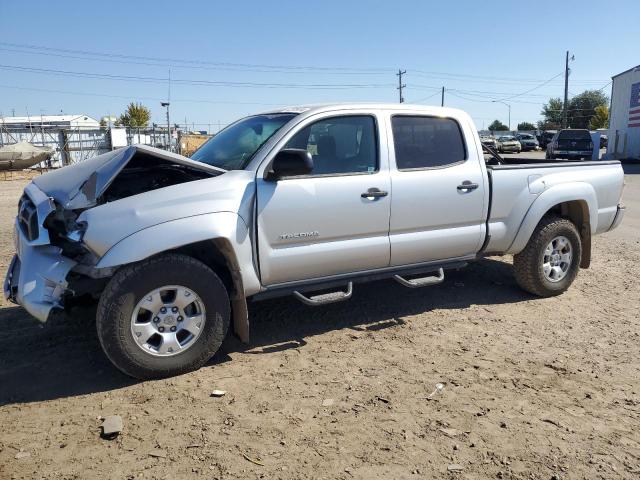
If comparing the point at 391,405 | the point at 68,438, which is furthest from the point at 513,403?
the point at 68,438

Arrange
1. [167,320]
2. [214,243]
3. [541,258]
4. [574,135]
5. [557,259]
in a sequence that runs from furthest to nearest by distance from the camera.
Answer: [574,135] < [557,259] < [541,258] < [214,243] < [167,320]

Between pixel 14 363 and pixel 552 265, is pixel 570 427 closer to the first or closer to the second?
pixel 552 265

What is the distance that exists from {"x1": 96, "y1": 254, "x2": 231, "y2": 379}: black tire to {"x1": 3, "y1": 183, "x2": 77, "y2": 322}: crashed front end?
311 millimetres

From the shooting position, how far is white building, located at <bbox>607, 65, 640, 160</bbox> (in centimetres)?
3103

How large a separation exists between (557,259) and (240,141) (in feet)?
11.8

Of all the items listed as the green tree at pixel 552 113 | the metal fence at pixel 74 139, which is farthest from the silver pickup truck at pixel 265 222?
the green tree at pixel 552 113

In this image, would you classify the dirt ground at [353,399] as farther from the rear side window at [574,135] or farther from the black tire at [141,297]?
the rear side window at [574,135]

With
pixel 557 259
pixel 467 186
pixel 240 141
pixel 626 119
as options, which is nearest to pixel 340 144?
pixel 240 141

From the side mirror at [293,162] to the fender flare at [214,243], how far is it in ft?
1.59

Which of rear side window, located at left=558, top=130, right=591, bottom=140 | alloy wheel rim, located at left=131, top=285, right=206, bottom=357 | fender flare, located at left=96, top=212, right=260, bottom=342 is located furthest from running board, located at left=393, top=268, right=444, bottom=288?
rear side window, located at left=558, top=130, right=591, bottom=140

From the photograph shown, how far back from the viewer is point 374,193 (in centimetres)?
447

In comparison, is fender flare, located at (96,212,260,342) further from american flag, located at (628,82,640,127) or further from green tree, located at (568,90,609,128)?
green tree, located at (568,90,609,128)

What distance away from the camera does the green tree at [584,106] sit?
84.8 meters

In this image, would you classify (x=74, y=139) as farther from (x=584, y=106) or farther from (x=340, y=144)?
(x=584, y=106)
